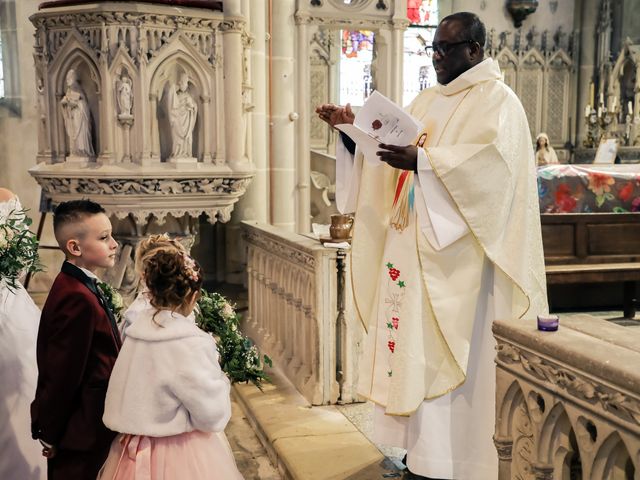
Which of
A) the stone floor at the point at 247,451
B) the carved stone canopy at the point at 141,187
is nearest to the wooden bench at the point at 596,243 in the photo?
the carved stone canopy at the point at 141,187

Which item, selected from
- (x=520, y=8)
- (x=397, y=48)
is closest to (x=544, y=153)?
(x=520, y=8)

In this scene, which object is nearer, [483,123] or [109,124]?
[483,123]

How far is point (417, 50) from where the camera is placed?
47.2 ft

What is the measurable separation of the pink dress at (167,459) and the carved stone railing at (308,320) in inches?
65.5

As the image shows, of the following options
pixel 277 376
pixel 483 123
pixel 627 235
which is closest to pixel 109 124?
pixel 277 376

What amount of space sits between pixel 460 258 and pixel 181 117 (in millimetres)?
2215

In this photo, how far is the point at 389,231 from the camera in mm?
3016

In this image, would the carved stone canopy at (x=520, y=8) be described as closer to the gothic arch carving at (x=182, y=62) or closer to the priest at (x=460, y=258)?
the gothic arch carving at (x=182, y=62)

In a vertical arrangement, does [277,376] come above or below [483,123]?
below

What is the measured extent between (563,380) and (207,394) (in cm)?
106

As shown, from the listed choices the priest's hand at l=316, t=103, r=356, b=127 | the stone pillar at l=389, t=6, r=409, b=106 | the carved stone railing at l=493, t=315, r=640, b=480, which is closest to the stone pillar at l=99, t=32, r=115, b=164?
the priest's hand at l=316, t=103, r=356, b=127

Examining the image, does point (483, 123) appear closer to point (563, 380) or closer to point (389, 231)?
point (389, 231)

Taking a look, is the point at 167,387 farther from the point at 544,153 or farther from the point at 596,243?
the point at 544,153

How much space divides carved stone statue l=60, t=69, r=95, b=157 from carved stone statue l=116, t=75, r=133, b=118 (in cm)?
26
